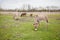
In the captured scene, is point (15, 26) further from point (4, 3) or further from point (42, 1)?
point (42, 1)

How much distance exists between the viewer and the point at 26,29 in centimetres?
237

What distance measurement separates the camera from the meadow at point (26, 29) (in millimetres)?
2332

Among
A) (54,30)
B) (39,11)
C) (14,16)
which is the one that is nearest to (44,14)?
(39,11)

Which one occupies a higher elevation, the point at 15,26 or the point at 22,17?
the point at 22,17

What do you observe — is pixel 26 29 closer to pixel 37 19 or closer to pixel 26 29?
pixel 26 29

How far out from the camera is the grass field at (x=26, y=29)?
233 cm

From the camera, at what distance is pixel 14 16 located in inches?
96.1

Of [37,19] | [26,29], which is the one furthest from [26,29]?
[37,19]

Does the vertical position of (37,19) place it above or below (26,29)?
above

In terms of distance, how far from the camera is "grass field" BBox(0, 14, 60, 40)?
2331mm

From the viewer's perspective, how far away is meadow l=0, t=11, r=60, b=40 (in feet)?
7.65

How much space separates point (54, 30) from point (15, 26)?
2.30 ft

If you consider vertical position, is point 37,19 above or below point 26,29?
above

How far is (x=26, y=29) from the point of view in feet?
7.79
